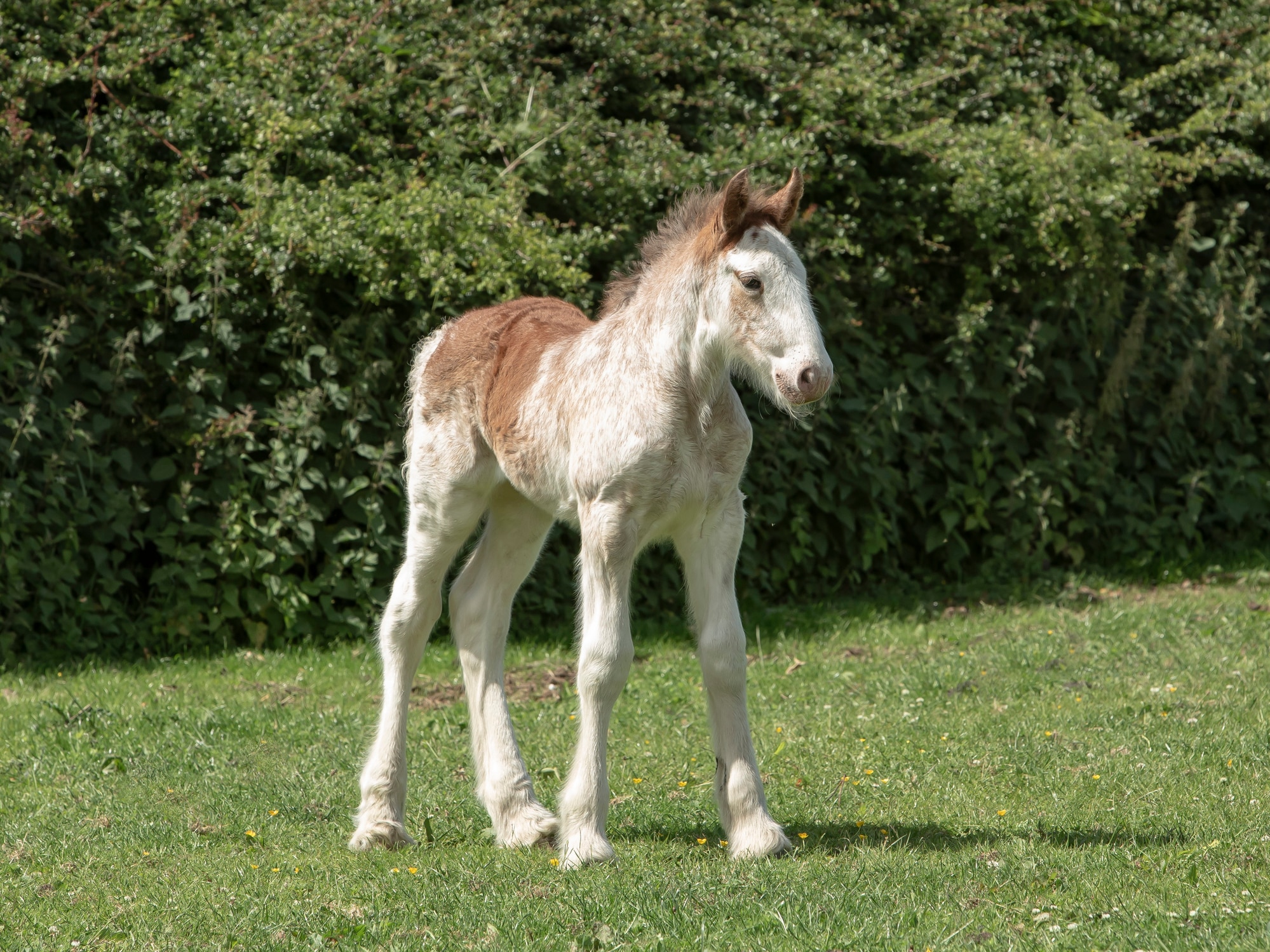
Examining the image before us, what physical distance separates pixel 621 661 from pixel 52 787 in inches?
118

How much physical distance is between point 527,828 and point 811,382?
2048 millimetres

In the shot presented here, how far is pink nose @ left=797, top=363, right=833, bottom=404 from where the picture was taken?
14.0 ft

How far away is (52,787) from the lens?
5.96 meters

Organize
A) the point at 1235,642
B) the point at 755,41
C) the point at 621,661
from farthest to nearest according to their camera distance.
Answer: the point at 755,41 < the point at 1235,642 < the point at 621,661

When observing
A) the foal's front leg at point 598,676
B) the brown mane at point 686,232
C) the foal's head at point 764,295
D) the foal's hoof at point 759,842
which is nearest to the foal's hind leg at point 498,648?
the foal's front leg at point 598,676

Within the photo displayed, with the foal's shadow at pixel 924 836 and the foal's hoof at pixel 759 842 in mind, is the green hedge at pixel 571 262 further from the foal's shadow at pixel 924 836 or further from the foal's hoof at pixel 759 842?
the foal's hoof at pixel 759 842

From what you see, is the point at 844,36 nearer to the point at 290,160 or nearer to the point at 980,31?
the point at 980,31

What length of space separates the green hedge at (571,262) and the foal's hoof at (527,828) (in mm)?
2883

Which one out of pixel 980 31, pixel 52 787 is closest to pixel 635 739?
pixel 52 787

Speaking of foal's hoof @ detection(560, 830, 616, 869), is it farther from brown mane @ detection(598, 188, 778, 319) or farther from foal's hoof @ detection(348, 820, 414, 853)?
brown mane @ detection(598, 188, 778, 319)

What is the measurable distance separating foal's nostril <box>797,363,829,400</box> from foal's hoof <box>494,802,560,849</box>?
1929mm

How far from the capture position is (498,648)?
5.41 m

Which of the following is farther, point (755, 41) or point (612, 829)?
point (755, 41)

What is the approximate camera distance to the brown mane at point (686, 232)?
452cm
